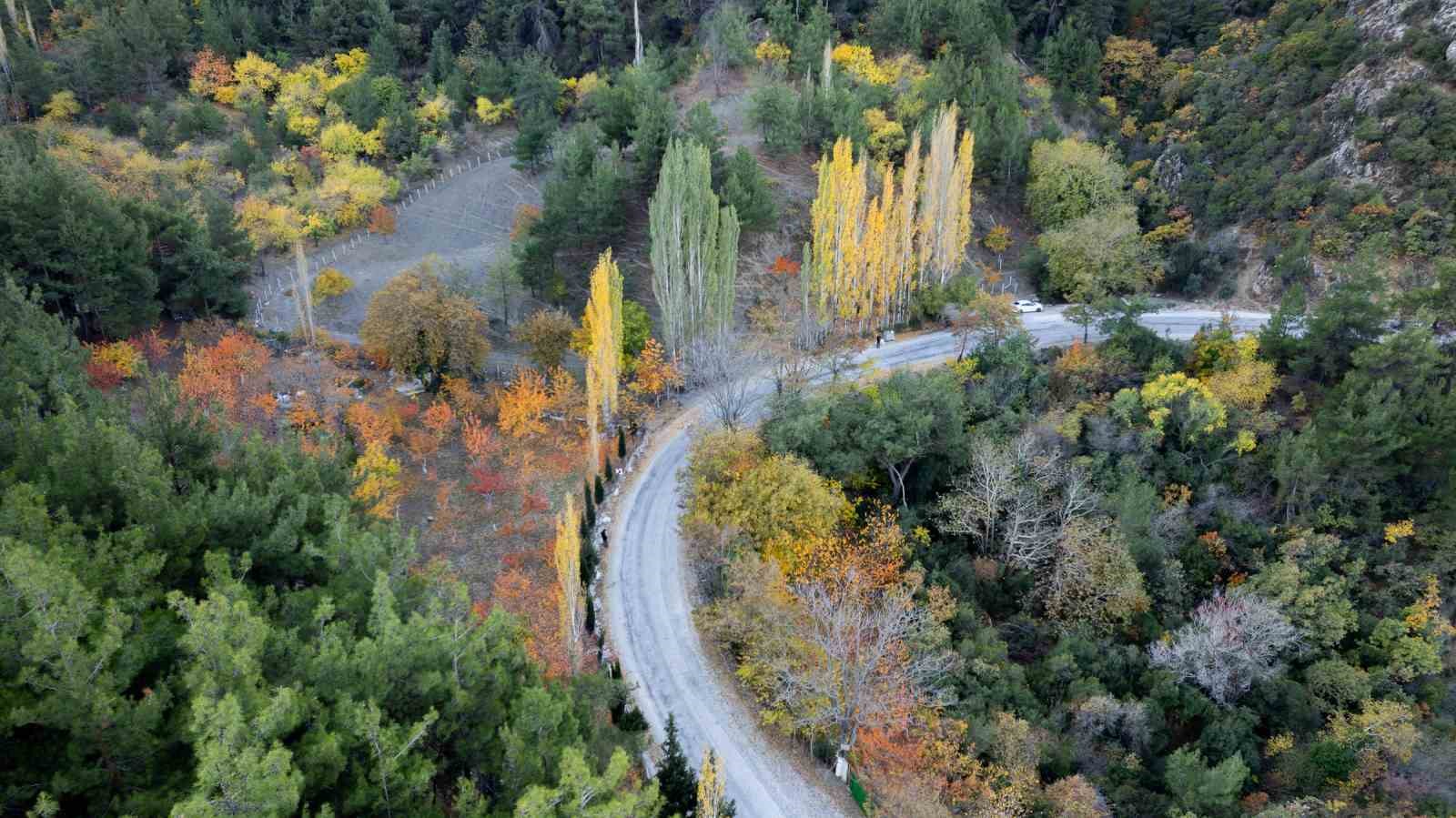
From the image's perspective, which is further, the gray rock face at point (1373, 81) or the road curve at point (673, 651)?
the gray rock face at point (1373, 81)

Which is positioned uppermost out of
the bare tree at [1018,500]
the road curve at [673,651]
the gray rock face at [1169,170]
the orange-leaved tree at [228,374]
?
the gray rock face at [1169,170]

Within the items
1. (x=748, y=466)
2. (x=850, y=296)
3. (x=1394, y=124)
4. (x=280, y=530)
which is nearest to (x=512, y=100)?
(x=850, y=296)

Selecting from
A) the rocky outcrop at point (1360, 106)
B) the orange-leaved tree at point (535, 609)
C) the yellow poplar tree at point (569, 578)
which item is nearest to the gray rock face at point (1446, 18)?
the rocky outcrop at point (1360, 106)

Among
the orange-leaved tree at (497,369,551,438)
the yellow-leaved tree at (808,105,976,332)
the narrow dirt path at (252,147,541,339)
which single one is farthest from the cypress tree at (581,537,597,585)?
the narrow dirt path at (252,147,541,339)

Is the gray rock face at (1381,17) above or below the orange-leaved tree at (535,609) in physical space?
above

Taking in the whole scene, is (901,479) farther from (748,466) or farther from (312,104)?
(312,104)

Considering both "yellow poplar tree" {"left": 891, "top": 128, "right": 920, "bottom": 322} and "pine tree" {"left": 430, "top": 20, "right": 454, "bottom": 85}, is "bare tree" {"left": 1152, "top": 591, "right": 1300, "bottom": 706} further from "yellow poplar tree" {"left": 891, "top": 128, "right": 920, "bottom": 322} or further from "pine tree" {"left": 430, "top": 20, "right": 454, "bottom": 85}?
"pine tree" {"left": 430, "top": 20, "right": 454, "bottom": 85}

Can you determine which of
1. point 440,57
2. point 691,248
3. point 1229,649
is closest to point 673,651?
point 1229,649

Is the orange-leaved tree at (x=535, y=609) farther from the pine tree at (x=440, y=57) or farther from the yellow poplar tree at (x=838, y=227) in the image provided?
the pine tree at (x=440, y=57)

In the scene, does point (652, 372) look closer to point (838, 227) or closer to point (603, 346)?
point (603, 346)
